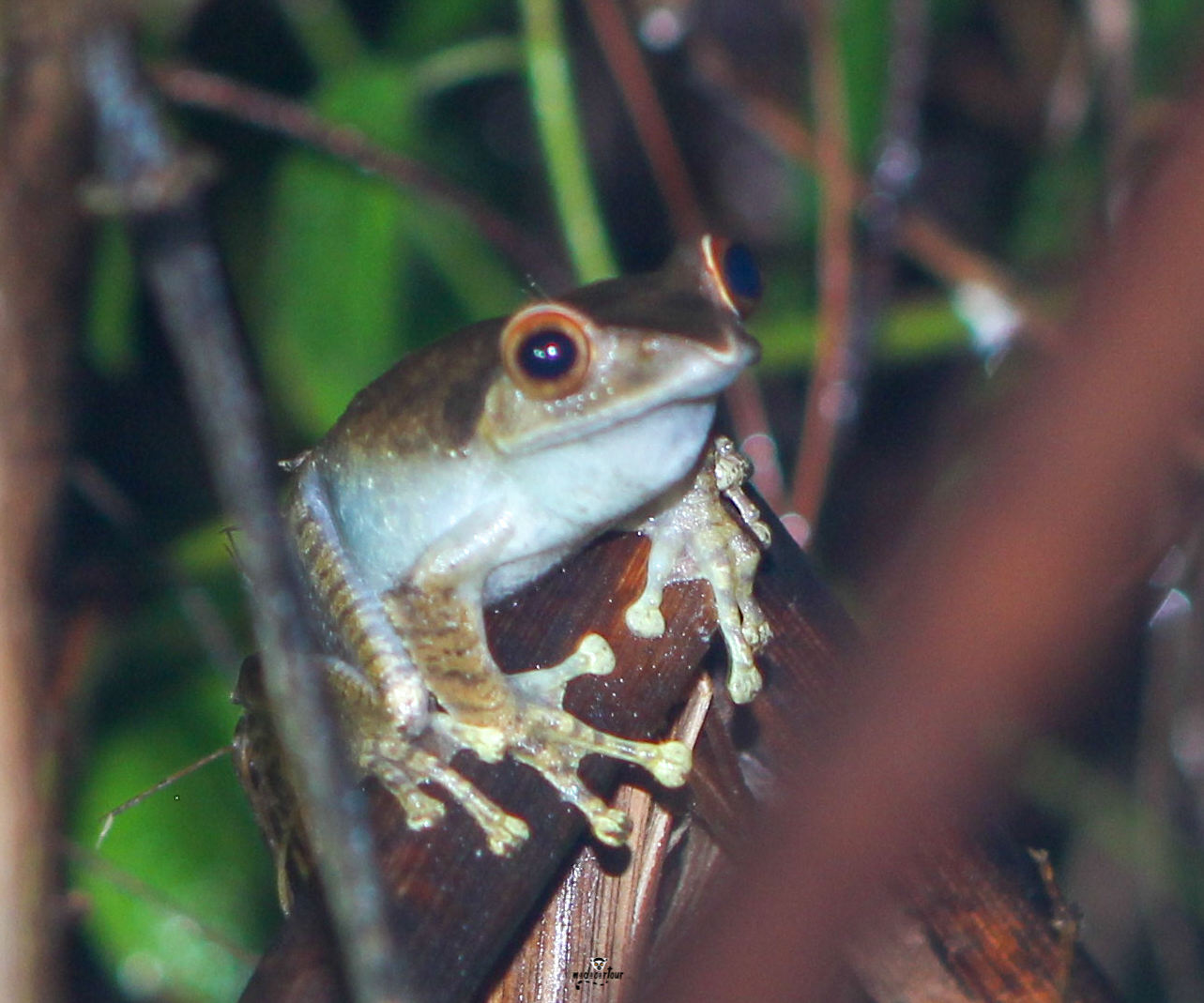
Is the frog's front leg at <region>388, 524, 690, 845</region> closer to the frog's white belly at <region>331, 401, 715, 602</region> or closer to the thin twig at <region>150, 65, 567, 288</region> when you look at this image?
the frog's white belly at <region>331, 401, 715, 602</region>

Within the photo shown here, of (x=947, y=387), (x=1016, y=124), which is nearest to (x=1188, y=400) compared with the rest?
(x=947, y=387)

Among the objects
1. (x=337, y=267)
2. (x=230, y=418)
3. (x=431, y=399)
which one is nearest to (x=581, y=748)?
(x=431, y=399)

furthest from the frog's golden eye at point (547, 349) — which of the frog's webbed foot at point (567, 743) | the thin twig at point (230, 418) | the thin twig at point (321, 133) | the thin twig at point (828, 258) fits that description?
the thin twig at point (828, 258)

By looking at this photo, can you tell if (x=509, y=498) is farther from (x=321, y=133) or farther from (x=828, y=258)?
(x=828, y=258)

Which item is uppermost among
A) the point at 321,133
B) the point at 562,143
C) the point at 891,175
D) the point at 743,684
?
the point at 321,133

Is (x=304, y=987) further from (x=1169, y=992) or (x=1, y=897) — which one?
(x=1169, y=992)

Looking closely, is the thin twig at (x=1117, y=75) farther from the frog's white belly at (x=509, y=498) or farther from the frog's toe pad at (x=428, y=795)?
the frog's toe pad at (x=428, y=795)
